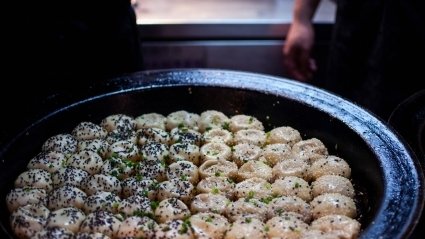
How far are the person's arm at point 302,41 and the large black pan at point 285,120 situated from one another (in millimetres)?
1341

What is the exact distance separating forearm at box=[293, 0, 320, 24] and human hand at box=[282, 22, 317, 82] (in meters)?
0.04

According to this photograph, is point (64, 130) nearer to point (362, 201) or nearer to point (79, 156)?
point (79, 156)

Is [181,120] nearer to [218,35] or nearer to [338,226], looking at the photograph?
[338,226]

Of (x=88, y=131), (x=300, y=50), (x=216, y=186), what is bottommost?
(x=216, y=186)

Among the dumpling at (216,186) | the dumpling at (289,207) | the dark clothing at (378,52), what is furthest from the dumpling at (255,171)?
the dark clothing at (378,52)

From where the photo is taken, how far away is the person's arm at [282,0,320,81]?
14.5ft

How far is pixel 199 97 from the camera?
3.25 m

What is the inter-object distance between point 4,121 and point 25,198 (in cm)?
62

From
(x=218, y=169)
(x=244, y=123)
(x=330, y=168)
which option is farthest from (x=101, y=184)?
(x=330, y=168)

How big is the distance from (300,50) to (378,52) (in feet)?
2.47

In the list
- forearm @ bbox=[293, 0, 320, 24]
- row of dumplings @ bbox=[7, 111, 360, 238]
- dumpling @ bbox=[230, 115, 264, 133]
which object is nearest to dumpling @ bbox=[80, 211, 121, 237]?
row of dumplings @ bbox=[7, 111, 360, 238]

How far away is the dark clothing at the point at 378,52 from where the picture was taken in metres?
3.71

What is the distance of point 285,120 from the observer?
10.1 ft

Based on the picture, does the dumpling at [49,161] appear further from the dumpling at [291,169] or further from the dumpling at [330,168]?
the dumpling at [330,168]
